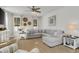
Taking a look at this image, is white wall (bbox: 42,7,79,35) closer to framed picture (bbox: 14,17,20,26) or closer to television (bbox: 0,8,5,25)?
framed picture (bbox: 14,17,20,26)

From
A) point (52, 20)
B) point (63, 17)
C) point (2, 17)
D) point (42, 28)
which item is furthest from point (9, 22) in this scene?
point (63, 17)

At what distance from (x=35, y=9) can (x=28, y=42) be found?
0.81 metres

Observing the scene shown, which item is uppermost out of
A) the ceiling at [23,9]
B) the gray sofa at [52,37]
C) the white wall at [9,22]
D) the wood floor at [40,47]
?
the ceiling at [23,9]

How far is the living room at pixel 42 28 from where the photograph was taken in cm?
181

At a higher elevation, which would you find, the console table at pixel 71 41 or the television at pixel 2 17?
the television at pixel 2 17

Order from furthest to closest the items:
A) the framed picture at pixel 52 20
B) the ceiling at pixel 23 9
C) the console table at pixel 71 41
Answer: the framed picture at pixel 52 20
the console table at pixel 71 41
the ceiling at pixel 23 9

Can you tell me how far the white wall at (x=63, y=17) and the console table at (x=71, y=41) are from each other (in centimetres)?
28

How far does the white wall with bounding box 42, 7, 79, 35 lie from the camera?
72.4 inches

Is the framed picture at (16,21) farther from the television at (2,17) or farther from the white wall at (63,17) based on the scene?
the white wall at (63,17)

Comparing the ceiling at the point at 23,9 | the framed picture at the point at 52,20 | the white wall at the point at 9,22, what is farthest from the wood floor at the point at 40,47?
the ceiling at the point at 23,9

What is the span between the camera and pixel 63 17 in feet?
6.51
